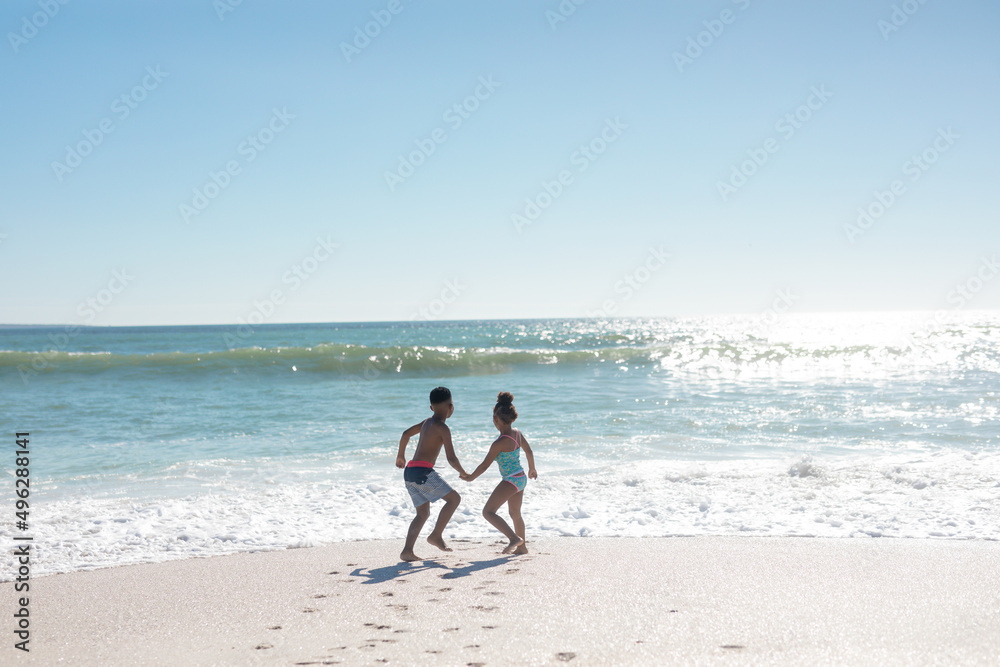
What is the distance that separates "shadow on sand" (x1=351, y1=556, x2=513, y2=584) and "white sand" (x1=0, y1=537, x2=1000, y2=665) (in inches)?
0.9

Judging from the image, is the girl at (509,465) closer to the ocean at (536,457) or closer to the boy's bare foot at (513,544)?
the boy's bare foot at (513,544)

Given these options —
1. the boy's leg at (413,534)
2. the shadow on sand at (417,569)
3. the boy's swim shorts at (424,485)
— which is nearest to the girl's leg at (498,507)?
the shadow on sand at (417,569)

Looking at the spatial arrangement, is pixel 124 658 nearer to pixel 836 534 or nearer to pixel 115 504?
pixel 115 504

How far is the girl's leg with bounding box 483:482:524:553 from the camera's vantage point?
213 inches

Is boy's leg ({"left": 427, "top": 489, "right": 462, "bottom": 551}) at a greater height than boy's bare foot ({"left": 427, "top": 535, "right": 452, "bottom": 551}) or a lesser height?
greater

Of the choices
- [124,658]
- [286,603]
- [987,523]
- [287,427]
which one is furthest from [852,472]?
[287,427]

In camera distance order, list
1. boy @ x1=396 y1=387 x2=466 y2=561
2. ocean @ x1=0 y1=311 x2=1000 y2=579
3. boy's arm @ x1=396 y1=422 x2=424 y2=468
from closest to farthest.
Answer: boy's arm @ x1=396 y1=422 x2=424 y2=468 → boy @ x1=396 y1=387 x2=466 y2=561 → ocean @ x1=0 y1=311 x2=1000 y2=579

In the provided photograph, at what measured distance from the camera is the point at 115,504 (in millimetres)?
7266

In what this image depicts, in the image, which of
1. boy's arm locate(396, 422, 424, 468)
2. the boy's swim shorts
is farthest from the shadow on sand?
boy's arm locate(396, 422, 424, 468)

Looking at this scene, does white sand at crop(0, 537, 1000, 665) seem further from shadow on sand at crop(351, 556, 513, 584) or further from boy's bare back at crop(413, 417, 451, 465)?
boy's bare back at crop(413, 417, 451, 465)

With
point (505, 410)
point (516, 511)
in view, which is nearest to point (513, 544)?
point (516, 511)

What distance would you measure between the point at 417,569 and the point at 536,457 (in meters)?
5.05

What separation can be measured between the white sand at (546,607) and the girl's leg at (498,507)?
0.70ft

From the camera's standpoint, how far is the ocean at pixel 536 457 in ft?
20.9
